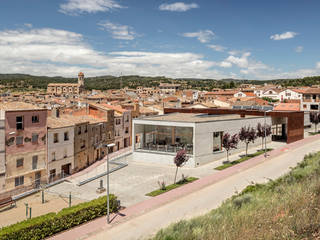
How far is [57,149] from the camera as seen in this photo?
36.4 meters

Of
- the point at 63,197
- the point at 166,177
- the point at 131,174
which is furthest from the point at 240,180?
the point at 63,197

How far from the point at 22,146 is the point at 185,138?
1927cm

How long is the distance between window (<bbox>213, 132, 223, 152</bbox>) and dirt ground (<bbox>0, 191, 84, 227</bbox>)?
18.7m

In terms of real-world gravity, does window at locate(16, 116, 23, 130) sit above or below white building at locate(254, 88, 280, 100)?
below

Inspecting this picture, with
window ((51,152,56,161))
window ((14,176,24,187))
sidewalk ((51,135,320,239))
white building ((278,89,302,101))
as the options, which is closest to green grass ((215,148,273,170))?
sidewalk ((51,135,320,239))

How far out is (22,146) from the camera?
32250mm

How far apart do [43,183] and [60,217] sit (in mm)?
18419

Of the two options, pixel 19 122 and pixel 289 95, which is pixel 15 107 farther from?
pixel 289 95

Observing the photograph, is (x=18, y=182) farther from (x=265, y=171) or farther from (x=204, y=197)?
(x=265, y=171)

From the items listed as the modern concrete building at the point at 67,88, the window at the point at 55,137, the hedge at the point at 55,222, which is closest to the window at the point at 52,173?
the window at the point at 55,137

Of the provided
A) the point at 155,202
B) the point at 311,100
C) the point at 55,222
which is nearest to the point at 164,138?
the point at 155,202

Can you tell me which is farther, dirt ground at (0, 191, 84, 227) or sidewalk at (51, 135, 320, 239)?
dirt ground at (0, 191, 84, 227)

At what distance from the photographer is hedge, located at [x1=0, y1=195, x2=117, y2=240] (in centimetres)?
1614

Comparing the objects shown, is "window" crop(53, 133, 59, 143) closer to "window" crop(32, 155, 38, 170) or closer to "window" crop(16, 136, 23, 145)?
"window" crop(32, 155, 38, 170)
